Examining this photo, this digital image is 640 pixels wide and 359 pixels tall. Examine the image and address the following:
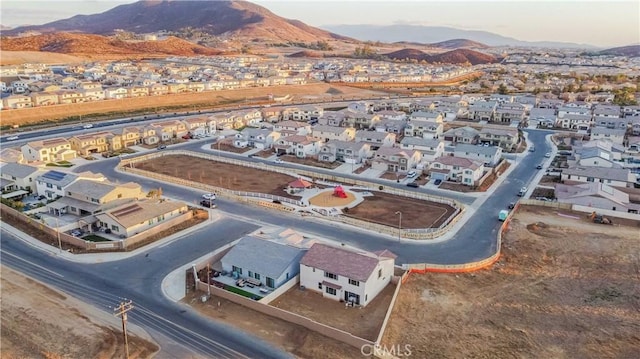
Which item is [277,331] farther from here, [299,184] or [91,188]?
[91,188]

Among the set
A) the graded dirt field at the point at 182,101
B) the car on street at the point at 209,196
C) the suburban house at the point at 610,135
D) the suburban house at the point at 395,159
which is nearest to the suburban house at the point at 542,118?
the suburban house at the point at 610,135

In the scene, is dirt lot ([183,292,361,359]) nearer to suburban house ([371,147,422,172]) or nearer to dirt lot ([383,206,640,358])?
dirt lot ([383,206,640,358])

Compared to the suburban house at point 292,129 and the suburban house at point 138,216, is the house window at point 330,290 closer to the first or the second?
the suburban house at point 138,216

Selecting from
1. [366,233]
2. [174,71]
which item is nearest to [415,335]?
[366,233]

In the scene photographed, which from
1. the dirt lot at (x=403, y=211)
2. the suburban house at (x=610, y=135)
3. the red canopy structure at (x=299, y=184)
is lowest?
the dirt lot at (x=403, y=211)

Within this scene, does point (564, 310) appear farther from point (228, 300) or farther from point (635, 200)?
point (635, 200)

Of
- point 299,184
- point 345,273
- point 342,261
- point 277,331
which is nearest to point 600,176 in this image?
point 299,184
